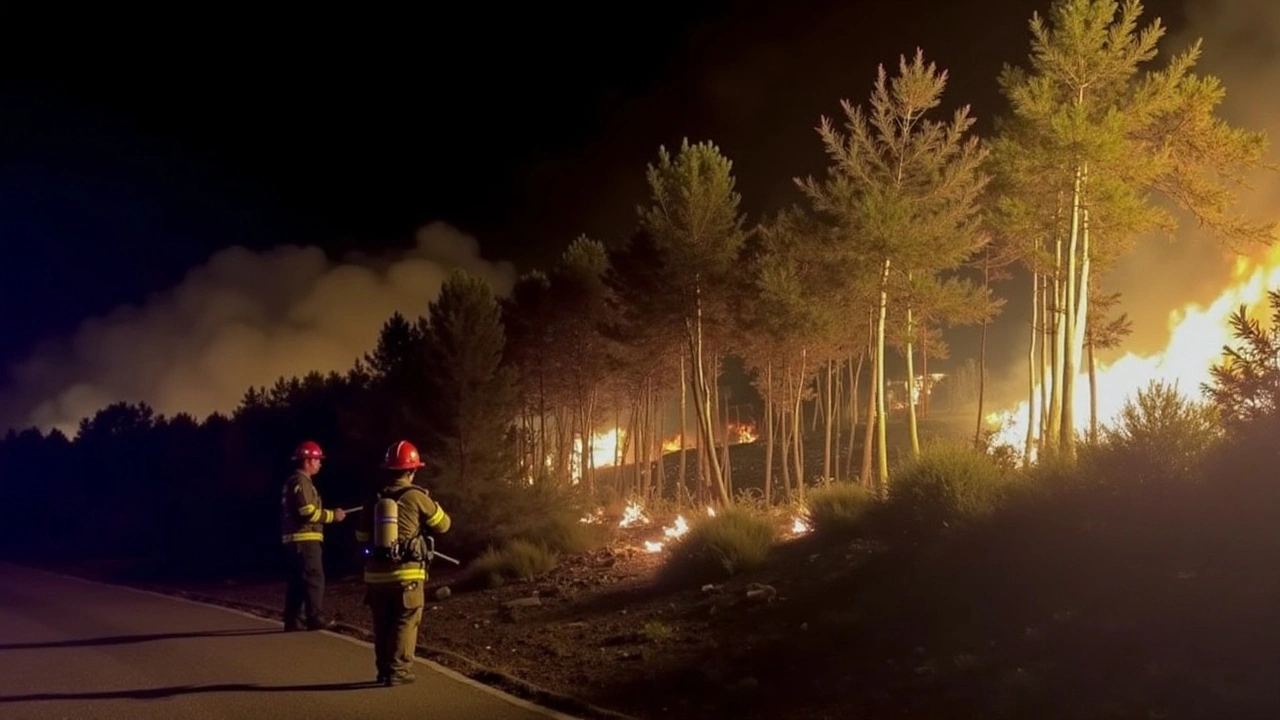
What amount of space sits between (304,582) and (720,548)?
5288 mm

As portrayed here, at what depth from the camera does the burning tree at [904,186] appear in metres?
22.0

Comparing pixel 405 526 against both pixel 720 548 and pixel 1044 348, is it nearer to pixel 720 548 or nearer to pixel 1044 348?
pixel 720 548

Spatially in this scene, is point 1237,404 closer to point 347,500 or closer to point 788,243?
point 788,243

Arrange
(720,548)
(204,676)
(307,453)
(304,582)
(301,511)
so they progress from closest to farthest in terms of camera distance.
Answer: (204,676) < (301,511) < (304,582) < (307,453) < (720,548)

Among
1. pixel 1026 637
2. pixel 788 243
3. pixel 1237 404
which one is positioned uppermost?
pixel 788 243

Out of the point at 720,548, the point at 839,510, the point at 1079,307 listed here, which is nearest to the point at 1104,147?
the point at 1079,307

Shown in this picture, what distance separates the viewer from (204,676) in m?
10.1

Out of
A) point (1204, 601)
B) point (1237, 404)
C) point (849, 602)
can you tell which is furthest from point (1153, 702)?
point (849, 602)

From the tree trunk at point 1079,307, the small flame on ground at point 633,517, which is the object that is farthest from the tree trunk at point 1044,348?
the small flame on ground at point 633,517

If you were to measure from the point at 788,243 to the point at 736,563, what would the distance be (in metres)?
13.4

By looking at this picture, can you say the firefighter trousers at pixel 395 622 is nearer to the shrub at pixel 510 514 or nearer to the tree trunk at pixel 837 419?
the shrub at pixel 510 514

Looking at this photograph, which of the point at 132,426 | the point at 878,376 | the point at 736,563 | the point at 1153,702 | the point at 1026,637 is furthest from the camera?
the point at 132,426

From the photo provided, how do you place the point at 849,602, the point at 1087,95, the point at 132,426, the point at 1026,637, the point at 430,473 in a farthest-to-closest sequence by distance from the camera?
the point at 132,426 < the point at 430,473 < the point at 1087,95 < the point at 849,602 < the point at 1026,637

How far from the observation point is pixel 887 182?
22.9 m
